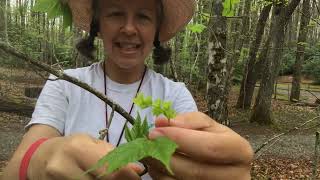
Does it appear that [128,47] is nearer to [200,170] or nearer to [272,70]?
[200,170]

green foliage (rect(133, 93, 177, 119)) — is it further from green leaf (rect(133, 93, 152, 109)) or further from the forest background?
the forest background

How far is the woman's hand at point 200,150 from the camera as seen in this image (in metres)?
0.82

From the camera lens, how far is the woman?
82 cm

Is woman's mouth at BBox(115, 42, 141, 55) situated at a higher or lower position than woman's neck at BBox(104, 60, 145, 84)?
higher

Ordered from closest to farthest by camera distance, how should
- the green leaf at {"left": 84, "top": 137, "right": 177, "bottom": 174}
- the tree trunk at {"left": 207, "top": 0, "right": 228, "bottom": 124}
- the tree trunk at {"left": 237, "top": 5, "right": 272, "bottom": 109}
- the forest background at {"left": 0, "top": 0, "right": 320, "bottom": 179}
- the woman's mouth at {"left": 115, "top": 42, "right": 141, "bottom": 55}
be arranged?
the green leaf at {"left": 84, "top": 137, "right": 177, "bottom": 174} → the woman's mouth at {"left": 115, "top": 42, "right": 141, "bottom": 55} → the forest background at {"left": 0, "top": 0, "right": 320, "bottom": 179} → the tree trunk at {"left": 207, "top": 0, "right": 228, "bottom": 124} → the tree trunk at {"left": 237, "top": 5, "right": 272, "bottom": 109}

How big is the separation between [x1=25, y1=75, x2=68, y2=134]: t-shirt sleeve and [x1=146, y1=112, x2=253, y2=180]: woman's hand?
2.66 ft

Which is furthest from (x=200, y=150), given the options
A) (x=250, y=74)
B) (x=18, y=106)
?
(x=250, y=74)

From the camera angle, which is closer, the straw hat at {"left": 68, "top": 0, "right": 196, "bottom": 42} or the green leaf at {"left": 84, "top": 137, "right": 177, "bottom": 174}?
the green leaf at {"left": 84, "top": 137, "right": 177, "bottom": 174}

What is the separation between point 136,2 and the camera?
163 cm

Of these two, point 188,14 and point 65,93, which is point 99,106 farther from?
point 188,14

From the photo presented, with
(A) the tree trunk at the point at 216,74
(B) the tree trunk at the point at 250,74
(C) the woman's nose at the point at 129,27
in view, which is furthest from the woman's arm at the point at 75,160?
(B) the tree trunk at the point at 250,74

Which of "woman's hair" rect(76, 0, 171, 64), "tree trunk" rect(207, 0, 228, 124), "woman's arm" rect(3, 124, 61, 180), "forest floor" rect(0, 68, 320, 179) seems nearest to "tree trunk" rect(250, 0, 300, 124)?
"forest floor" rect(0, 68, 320, 179)

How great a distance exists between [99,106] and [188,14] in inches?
23.5

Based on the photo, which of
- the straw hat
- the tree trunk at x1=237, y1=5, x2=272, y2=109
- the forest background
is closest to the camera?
the straw hat
